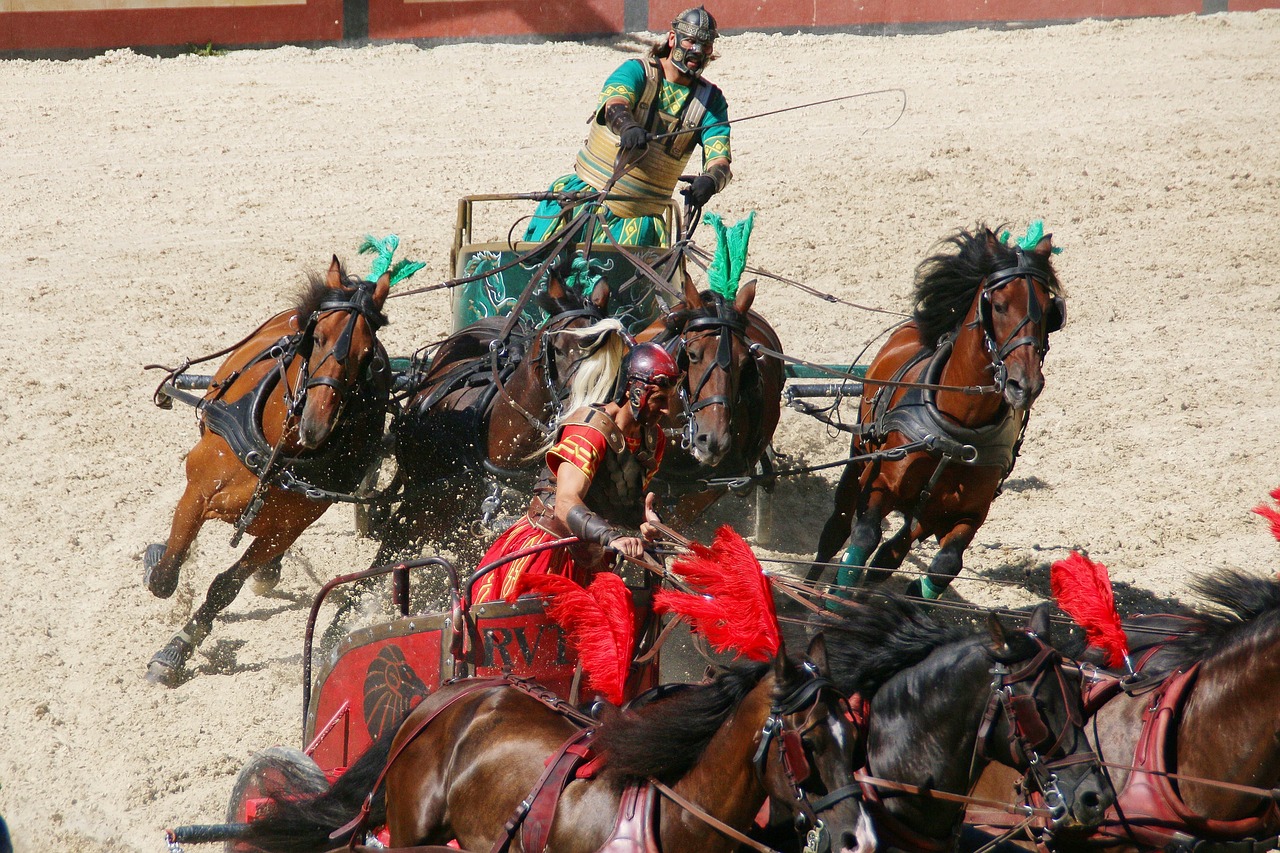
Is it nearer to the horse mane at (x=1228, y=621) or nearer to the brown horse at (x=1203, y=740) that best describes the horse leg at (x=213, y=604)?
the brown horse at (x=1203, y=740)

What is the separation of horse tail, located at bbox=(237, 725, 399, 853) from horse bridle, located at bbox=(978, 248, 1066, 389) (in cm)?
298

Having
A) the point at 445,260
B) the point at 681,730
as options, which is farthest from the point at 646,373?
the point at 445,260

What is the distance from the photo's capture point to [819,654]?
2797 millimetres

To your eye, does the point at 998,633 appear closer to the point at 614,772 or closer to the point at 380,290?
the point at 614,772

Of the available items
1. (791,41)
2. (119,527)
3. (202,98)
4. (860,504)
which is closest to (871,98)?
(791,41)

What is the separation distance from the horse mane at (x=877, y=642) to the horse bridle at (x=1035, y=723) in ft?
0.80

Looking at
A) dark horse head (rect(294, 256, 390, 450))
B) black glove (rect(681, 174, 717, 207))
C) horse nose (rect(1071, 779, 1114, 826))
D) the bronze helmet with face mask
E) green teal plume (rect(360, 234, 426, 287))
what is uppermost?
the bronze helmet with face mask

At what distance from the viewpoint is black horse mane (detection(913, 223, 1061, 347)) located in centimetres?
540

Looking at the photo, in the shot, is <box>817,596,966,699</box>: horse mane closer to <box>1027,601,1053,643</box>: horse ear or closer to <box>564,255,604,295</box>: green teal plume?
<box>1027,601,1053,643</box>: horse ear

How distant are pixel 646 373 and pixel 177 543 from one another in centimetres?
272

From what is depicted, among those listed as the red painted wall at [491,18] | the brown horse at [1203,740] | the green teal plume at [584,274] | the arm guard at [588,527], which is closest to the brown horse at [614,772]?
the arm guard at [588,527]

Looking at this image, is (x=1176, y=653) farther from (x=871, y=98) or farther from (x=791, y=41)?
(x=791, y=41)

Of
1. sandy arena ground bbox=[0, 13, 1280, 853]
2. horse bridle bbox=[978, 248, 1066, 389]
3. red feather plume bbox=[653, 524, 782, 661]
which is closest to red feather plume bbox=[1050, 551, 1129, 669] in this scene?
red feather plume bbox=[653, 524, 782, 661]

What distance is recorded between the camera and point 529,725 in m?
3.34
